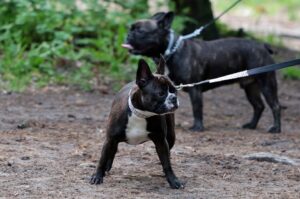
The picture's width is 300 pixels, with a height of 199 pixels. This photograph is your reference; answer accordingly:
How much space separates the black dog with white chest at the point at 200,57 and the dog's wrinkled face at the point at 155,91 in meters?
3.67

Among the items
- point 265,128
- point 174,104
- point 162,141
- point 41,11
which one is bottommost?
point 265,128

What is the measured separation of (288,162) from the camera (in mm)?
7805

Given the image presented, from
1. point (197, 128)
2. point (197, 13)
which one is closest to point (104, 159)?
point (197, 128)

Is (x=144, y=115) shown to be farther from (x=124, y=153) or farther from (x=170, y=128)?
(x=124, y=153)

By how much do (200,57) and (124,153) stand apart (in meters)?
2.66

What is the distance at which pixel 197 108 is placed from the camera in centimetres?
1013

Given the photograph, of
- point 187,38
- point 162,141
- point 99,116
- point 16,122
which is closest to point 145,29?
point 187,38

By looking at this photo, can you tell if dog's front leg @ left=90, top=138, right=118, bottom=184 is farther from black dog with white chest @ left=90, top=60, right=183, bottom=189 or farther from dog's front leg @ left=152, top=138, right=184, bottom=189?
dog's front leg @ left=152, top=138, right=184, bottom=189

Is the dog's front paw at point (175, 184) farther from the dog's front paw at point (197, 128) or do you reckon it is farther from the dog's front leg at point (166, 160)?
the dog's front paw at point (197, 128)

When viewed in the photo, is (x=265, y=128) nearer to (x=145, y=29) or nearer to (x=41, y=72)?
(x=145, y=29)

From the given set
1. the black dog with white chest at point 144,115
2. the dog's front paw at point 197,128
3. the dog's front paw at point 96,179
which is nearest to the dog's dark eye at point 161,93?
the black dog with white chest at point 144,115

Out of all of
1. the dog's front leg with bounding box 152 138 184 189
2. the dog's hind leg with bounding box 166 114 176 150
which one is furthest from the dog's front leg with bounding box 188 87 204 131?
the dog's front leg with bounding box 152 138 184 189

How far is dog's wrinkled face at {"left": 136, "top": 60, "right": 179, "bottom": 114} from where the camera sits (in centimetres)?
624

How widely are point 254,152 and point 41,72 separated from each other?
4633 mm
